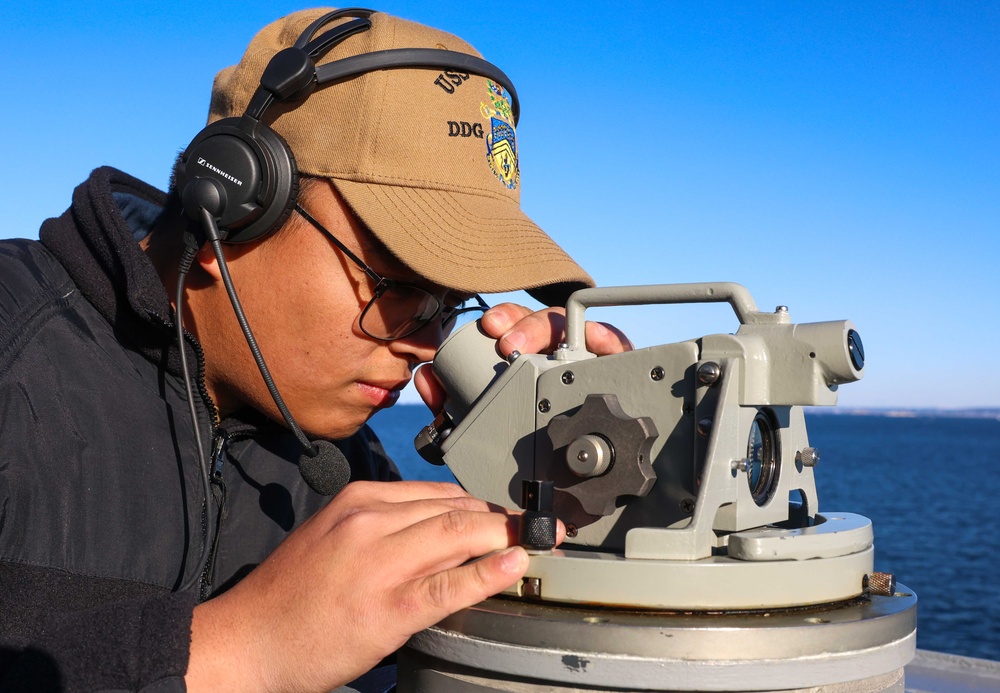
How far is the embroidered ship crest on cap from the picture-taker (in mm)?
2131

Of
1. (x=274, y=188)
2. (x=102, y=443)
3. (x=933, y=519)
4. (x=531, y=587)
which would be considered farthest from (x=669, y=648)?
(x=933, y=519)

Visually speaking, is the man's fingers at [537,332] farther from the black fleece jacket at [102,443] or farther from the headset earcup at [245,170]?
the black fleece jacket at [102,443]

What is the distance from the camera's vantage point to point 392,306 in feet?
6.88

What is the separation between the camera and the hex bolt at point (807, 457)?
5.67 feet

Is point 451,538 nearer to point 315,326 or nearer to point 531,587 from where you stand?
point 531,587

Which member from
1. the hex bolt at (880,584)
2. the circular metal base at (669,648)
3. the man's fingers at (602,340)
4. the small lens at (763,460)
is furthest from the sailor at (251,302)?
the hex bolt at (880,584)

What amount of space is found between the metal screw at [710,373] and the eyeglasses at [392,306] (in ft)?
2.70

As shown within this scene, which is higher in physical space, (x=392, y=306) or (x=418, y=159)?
(x=418, y=159)

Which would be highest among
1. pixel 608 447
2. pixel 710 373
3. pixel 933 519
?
pixel 710 373

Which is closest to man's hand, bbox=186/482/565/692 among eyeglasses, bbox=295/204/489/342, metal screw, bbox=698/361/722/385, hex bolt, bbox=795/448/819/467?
metal screw, bbox=698/361/722/385

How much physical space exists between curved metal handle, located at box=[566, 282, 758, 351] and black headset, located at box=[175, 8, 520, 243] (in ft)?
2.33

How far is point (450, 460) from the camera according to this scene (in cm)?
176

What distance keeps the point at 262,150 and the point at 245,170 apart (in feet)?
0.19

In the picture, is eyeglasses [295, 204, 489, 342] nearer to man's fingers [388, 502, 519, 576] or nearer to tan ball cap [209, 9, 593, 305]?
tan ball cap [209, 9, 593, 305]
